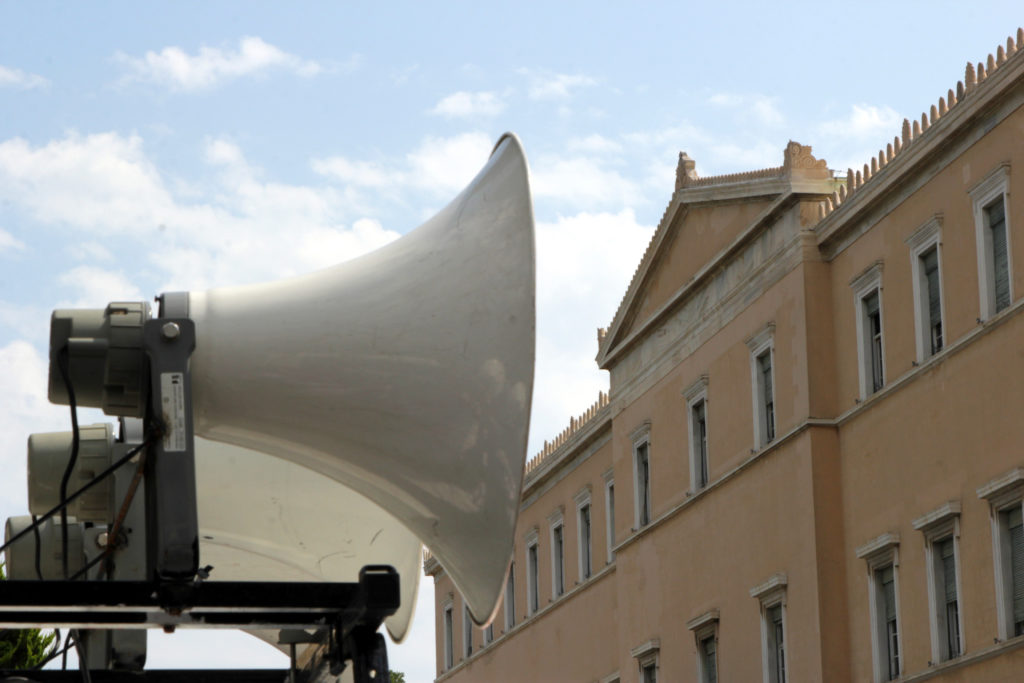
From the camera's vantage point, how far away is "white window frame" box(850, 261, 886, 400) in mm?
22953

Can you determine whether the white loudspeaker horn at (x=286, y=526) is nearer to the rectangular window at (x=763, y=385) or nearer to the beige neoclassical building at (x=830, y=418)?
the beige neoclassical building at (x=830, y=418)

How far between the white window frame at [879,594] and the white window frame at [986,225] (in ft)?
10.8

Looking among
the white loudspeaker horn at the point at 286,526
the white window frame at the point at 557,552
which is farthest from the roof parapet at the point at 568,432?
the white loudspeaker horn at the point at 286,526

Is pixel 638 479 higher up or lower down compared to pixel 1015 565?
higher up

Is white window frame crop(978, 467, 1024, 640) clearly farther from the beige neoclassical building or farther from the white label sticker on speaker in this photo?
the white label sticker on speaker

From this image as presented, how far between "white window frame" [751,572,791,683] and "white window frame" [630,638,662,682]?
435cm

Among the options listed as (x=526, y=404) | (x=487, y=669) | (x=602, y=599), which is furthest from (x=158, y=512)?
(x=487, y=669)

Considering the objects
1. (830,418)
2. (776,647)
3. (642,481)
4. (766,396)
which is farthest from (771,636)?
(642,481)

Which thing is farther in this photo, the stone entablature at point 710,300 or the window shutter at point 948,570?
the stone entablature at point 710,300

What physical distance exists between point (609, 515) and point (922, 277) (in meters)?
12.6

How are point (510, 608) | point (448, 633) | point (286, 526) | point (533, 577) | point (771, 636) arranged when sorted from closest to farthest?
point (286, 526) → point (771, 636) → point (533, 577) → point (510, 608) → point (448, 633)

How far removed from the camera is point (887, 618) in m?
22.4

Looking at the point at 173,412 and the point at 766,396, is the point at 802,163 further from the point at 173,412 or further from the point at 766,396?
the point at 173,412

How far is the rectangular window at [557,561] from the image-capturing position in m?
36.2
